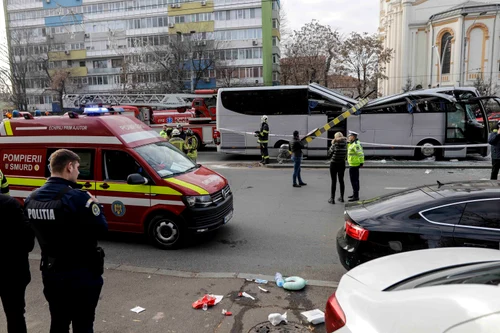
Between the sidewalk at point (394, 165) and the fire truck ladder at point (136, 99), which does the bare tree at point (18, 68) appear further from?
the sidewalk at point (394, 165)

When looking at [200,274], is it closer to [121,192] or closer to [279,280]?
[279,280]

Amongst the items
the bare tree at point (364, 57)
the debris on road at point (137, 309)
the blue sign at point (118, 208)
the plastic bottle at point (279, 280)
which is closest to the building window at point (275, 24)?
the bare tree at point (364, 57)

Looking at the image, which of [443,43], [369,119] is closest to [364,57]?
[443,43]

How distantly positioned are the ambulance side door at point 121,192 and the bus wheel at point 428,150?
13.3m

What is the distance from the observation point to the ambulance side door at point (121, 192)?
6.33 metres

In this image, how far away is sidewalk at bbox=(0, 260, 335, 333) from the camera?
395 cm

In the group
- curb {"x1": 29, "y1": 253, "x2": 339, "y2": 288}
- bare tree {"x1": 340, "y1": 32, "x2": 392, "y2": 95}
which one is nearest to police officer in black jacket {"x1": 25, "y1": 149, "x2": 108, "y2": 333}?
curb {"x1": 29, "y1": 253, "x2": 339, "y2": 288}

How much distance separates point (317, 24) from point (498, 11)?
22660mm

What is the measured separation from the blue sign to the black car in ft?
12.0

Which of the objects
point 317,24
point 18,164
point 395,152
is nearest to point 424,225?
point 18,164

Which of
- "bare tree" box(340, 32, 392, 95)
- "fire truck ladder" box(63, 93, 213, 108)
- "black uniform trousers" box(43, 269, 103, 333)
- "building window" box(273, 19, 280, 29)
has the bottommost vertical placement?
"black uniform trousers" box(43, 269, 103, 333)

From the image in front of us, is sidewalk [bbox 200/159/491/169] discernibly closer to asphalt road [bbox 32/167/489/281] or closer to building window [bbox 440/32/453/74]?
asphalt road [bbox 32/167/489/281]

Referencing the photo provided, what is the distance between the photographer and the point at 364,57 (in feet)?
135

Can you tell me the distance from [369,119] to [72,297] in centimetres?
1542
